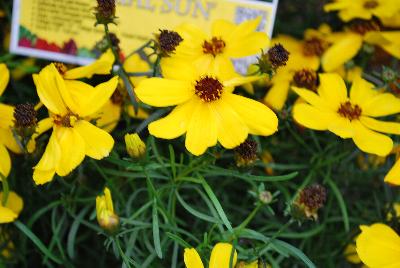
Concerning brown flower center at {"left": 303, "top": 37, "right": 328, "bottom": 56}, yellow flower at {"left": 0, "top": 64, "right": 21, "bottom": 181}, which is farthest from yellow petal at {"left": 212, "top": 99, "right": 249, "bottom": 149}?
brown flower center at {"left": 303, "top": 37, "right": 328, "bottom": 56}

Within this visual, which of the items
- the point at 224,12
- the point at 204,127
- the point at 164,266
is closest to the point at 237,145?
the point at 204,127

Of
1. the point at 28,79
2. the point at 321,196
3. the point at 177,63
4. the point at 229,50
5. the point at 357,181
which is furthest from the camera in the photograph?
the point at 28,79

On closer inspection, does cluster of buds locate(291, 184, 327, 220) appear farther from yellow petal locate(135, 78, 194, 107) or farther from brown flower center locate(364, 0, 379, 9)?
brown flower center locate(364, 0, 379, 9)

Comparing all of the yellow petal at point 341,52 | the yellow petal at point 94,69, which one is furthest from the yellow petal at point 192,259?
the yellow petal at point 341,52

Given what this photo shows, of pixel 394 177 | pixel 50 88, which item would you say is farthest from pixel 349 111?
pixel 50 88

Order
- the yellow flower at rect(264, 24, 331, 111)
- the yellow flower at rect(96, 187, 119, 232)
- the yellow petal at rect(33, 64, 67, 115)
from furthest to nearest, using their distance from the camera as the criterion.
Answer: the yellow flower at rect(264, 24, 331, 111) → the yellow petal at rect(33, 64, 67, 115) → the yellow flower at rect(96, 187, 119, 232)

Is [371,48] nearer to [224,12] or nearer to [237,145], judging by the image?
[224,12]
